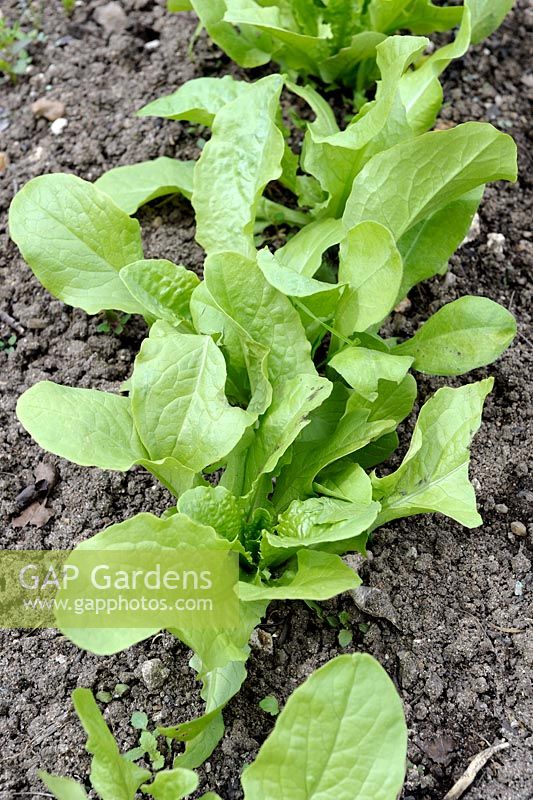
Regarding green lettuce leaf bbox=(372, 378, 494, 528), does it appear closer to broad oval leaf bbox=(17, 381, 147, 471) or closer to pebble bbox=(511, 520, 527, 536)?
pebble bbox=(511, 520, 527, 536)

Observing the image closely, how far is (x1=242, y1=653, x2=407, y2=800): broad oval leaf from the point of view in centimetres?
129

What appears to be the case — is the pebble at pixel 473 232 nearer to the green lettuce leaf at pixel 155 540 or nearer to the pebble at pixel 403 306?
the pebble at pixel 403 306

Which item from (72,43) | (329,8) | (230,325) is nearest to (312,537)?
(230,325)

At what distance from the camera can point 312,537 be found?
155 centimetres

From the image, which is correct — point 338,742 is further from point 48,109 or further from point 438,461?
point 48,109

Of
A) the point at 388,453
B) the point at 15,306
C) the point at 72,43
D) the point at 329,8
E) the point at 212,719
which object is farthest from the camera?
the point at 72,43

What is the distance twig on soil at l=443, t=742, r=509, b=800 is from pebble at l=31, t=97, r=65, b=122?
1.90 meters

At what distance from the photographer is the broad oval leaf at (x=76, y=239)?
1.90m

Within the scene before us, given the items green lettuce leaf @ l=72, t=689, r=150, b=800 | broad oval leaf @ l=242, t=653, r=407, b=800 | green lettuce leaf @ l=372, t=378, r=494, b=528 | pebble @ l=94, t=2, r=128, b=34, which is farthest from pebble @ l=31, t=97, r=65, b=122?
broad oval leaf @ l=242, t=653, r=407, b=800

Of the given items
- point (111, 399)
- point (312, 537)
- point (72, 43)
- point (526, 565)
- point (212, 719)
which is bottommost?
point (526, 565)

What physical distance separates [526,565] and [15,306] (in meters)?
1.28

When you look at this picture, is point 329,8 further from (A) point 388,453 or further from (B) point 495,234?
(A) point 388,453

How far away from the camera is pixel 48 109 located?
99.8 inches

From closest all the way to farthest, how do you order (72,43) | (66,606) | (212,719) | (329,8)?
(66,606), (212,719), (329,8), (72,43)
